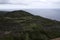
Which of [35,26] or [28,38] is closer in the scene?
[28,38]

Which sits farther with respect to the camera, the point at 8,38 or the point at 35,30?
the point at 35,30

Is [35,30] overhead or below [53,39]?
overhead

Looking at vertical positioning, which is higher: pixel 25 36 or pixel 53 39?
pixel 25 36

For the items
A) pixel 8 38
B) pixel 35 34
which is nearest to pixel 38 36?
pixel 35 34

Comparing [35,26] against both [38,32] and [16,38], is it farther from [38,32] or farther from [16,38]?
[16,38]

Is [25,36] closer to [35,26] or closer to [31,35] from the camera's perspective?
[31,35]

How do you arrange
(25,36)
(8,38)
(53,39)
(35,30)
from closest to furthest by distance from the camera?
(8,38) → (25,36) → (35,30) → (53,39)

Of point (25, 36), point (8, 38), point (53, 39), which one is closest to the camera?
point (8, 38)

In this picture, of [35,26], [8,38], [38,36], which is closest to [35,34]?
[38,36]

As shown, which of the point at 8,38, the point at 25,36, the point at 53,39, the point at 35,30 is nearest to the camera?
the point at 8,38
